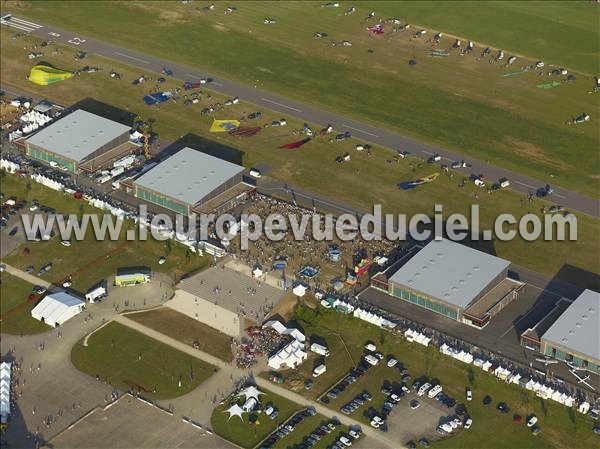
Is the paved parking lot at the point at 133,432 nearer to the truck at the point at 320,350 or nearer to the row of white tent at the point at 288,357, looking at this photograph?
the row of white tent at the point at 288,357

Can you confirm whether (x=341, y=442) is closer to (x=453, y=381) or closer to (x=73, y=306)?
(x=453, y=381)

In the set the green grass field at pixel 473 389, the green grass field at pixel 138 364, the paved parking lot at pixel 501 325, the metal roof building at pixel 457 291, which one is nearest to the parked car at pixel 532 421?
the green grass field at pixel 473 389

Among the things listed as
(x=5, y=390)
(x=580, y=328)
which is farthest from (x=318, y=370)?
(x=5, y=390)

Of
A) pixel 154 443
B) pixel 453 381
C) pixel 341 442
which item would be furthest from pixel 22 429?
pixel 453 381

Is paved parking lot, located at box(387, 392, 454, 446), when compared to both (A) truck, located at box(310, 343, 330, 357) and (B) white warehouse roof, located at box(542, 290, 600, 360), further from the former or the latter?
(B) white warehouse roof, located at box(542, 290, 600, 360)

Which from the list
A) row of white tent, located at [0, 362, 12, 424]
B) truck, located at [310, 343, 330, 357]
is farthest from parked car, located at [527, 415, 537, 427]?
row of white tent, located at [0, 362, 12, 424]

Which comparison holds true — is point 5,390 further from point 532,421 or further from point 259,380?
point 532,421
